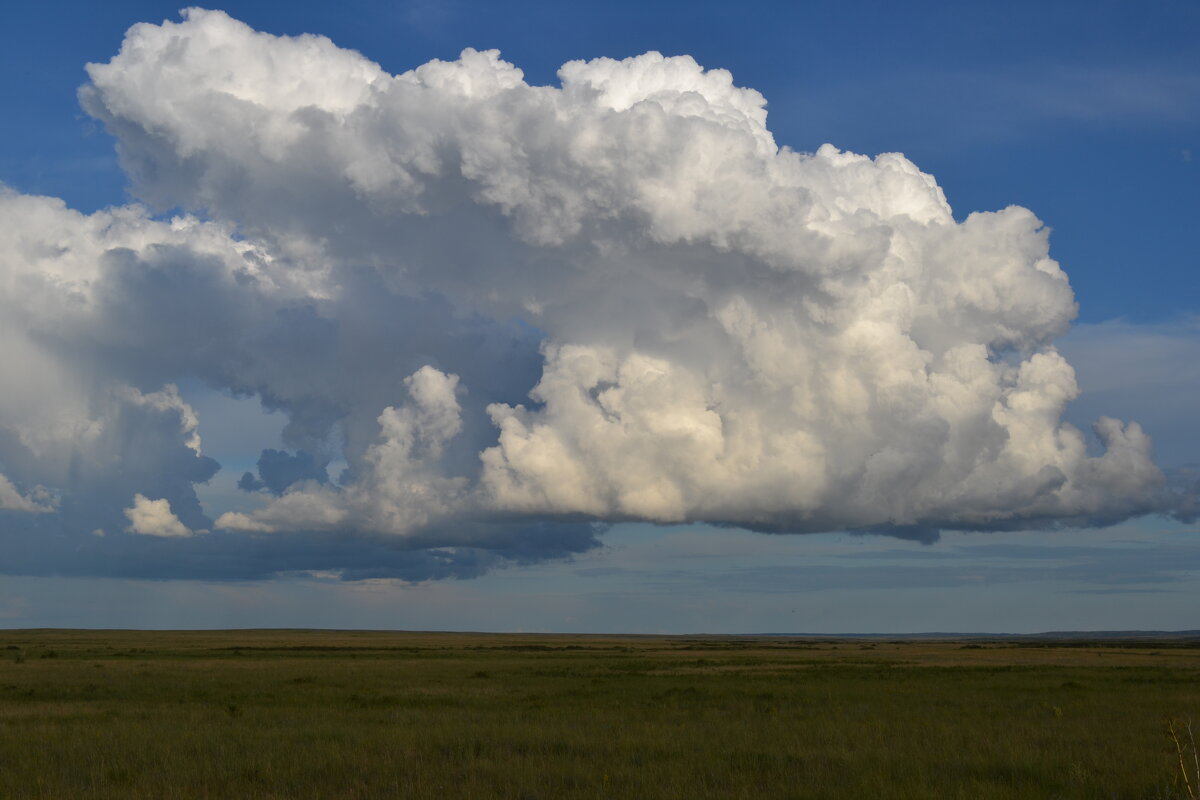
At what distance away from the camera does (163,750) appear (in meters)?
23.7

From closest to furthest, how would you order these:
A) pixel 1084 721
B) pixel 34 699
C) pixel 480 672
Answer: pixel 1084 721
pixel 34 699
pixel 480 672

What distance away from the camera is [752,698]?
39969mm

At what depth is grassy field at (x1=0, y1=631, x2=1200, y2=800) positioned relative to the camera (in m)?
19.4

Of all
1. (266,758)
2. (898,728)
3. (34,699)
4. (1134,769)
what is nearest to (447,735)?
(266,758)

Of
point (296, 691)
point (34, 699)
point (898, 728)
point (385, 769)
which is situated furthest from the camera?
point (296, 691)

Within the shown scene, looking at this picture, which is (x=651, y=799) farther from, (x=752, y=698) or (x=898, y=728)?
(x=752, y=698)

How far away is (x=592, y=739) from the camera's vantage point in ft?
83.9

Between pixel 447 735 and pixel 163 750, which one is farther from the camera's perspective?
pixel 447 735

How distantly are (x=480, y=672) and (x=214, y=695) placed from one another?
19276mm

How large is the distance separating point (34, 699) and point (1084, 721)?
3721cm

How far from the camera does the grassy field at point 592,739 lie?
1936cm

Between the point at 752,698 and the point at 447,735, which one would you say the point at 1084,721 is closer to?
the point at 752,698

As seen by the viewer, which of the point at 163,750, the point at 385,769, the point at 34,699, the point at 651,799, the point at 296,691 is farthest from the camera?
the point at 296,691

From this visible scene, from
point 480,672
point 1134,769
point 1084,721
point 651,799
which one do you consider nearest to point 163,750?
point 651,799
